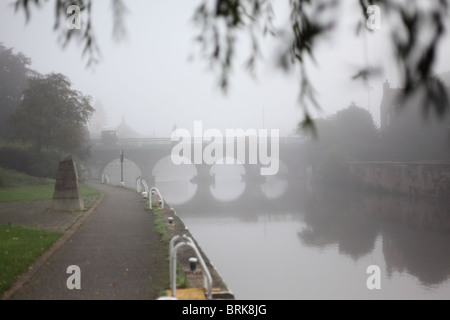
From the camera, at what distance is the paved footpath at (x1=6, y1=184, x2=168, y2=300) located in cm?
529

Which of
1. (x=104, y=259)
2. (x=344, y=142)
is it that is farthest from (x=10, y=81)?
(x=104, y=259)

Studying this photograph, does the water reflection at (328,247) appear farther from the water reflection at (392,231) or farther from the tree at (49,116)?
the tree at (49,116)

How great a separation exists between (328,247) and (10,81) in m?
31.9

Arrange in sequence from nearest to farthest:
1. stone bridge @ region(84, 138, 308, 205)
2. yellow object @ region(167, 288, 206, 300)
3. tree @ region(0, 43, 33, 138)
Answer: yellow object @ region(167, 288, 206, 300)
tree @ region(0, 43, 33, 138)
stone bridge @ region(84, 138, 308, 205)

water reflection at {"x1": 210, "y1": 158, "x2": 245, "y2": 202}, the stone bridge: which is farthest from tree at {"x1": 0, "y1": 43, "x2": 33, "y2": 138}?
water reflection at {"x1": 210, "y1": 158, "x2": 245, "y2": 202}

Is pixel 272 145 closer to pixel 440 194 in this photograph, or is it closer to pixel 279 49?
pixel 440 194

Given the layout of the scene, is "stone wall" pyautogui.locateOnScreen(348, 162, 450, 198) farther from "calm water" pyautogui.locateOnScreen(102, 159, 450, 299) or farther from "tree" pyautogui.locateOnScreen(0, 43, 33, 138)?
"tree" pyautogui.locateOnScreen(0, 43, 33, 138)

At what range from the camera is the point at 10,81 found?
3525 cm

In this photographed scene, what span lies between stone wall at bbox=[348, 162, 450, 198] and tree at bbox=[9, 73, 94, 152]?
23052 millimetres

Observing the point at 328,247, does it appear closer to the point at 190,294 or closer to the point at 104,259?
the point at 104,259

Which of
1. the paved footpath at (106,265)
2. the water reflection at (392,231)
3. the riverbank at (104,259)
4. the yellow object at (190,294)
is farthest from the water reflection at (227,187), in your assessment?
the yellow object at (190,294)

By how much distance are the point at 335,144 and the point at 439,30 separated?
39.4m

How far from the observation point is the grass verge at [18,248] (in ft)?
19.2

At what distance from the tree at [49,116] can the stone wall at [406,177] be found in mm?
23052
